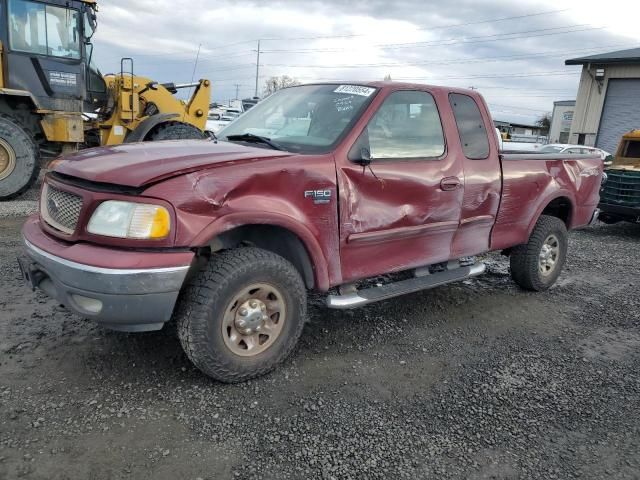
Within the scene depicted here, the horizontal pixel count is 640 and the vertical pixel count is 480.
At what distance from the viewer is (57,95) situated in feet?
30.1

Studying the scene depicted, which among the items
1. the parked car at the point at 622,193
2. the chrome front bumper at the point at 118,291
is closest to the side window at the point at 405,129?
the chrome front bumper at the point at 118,291

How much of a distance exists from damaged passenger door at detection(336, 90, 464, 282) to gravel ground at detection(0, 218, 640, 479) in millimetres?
703

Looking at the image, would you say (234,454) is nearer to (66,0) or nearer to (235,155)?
(235,155)

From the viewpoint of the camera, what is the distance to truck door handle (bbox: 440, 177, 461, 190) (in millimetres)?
4141

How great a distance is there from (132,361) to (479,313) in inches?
120

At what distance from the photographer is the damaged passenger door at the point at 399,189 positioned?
3617 millimetres

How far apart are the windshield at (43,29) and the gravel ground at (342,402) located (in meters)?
5.85

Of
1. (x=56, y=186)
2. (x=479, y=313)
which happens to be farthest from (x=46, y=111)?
(x=479, y=313)

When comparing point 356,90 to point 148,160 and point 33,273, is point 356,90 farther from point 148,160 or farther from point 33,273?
point 33,273

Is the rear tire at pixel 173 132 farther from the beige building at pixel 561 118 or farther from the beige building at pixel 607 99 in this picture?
the beige building at pixel 561 118

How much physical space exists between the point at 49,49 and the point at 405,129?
7.59 meters

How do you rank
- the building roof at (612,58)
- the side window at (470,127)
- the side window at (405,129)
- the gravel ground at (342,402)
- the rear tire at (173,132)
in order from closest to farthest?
the gravel ground at (342,402) < the side window at (405,129) < the side window at (470,127) < the rear tire at (173,132) < the building roof at (612,58)

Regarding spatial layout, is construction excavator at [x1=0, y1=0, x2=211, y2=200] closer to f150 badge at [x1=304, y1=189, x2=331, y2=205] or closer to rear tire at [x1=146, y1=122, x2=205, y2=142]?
rear tire at [x1=146, y1=122, x2=205, y2=142]

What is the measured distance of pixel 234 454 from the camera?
104 inches
